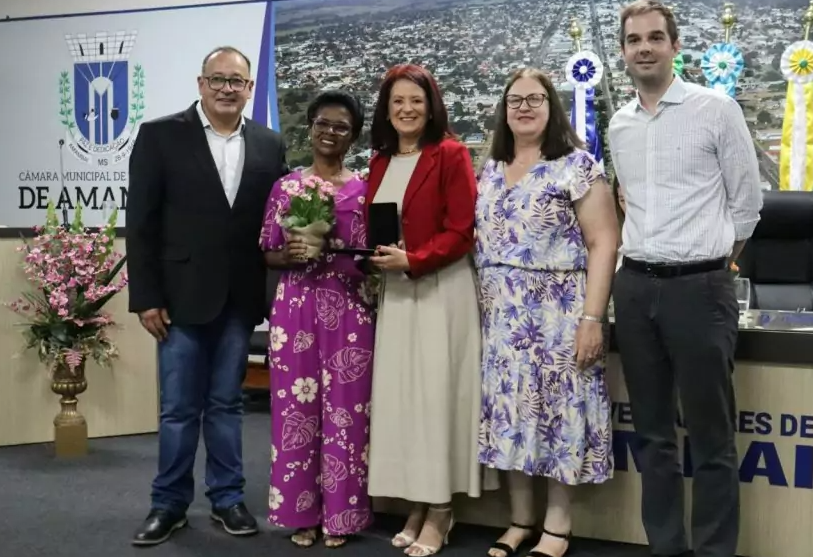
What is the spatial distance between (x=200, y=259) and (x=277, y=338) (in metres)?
0.33

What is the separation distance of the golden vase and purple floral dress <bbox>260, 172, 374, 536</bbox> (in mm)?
1602

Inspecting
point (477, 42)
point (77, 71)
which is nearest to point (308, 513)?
point (477, 42)

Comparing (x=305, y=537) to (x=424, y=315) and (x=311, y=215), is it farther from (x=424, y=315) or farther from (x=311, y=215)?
(x=311, y=215)

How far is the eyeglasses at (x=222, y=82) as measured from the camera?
2.57 metres

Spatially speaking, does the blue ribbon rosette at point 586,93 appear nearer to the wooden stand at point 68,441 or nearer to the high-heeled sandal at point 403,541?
the high-heeled sandal at point 403,541

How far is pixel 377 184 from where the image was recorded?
251cm

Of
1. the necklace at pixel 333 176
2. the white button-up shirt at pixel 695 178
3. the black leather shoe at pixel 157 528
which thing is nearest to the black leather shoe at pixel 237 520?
the black leather shoe at pixel 157 528

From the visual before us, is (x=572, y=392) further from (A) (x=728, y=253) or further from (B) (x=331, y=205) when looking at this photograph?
(B) (x=331, y=205)

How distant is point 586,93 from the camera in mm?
4527

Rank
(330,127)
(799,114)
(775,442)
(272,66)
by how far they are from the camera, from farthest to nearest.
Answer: (272,66)
(799,114)
(330,127)
(775,442)

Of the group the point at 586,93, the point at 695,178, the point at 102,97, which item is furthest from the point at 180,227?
the point at 102,97

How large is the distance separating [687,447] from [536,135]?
0.99 m

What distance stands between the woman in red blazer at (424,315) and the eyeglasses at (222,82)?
0.45m

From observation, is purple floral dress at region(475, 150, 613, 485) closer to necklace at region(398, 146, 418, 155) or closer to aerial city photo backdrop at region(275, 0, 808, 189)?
necklace at region(398, 146, 418, 155)
